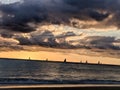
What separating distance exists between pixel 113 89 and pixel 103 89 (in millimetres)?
1014

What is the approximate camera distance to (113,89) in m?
39.3

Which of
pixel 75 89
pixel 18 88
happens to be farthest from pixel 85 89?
pixel 18 88

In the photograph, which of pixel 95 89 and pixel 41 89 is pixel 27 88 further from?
pixel 95 89

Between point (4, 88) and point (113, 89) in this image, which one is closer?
point (4, 88)

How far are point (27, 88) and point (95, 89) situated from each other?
6.87 metres

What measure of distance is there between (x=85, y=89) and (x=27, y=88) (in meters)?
5.72

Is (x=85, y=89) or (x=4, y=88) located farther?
(x=85, y=89)

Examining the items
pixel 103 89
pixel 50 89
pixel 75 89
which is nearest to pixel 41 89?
pixel 50 89

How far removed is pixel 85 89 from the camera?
3822 cm

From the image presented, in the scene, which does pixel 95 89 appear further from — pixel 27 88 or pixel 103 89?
pixel 27 88

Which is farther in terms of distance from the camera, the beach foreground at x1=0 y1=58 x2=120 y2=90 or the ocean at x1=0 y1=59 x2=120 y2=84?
the ocean at x1=0 y1=59 x2=120 y2=84

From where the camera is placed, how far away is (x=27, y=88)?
3703cm

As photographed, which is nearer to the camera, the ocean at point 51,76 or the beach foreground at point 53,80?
the beach foreground at point 53,80

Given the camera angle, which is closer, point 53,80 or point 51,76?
point 53,80
